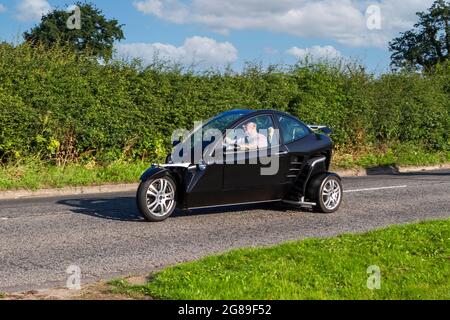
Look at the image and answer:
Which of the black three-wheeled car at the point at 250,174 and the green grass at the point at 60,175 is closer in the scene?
the black three-wheeled car at the point at 250,174

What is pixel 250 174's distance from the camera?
10.8m

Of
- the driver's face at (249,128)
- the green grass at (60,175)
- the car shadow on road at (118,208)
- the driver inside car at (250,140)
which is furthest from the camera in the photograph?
the green grass at (60,175)

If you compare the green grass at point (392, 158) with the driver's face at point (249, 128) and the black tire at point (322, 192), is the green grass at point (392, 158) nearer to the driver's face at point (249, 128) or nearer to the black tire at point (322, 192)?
the black tire at point (322, 192)

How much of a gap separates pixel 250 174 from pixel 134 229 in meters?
2.02

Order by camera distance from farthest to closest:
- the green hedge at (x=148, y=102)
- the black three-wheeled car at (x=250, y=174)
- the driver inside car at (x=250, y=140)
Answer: the green hedge at (x=148, y=102), the driver inside car at (x=250, y=140), the black three-wheeled car at (x=250, y=174)

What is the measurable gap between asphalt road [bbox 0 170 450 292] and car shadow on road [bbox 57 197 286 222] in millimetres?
16

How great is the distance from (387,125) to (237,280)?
17680 mm

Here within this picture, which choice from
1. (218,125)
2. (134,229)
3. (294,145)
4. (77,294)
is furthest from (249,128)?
(77,294)

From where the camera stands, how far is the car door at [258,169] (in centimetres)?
1065

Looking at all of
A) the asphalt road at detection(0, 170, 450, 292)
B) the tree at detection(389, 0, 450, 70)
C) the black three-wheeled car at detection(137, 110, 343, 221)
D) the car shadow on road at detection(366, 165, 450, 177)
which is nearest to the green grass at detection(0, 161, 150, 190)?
the asphalt road at detection(0, 170, 450, 292)

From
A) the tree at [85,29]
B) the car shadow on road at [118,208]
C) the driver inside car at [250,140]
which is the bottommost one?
the car shadow on road at [118,208]

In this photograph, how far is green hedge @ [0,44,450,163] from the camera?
16078mm

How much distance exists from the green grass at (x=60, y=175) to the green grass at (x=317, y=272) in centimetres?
809

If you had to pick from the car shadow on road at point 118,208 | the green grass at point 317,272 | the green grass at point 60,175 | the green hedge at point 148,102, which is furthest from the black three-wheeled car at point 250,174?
the green hedge at point 148,102
